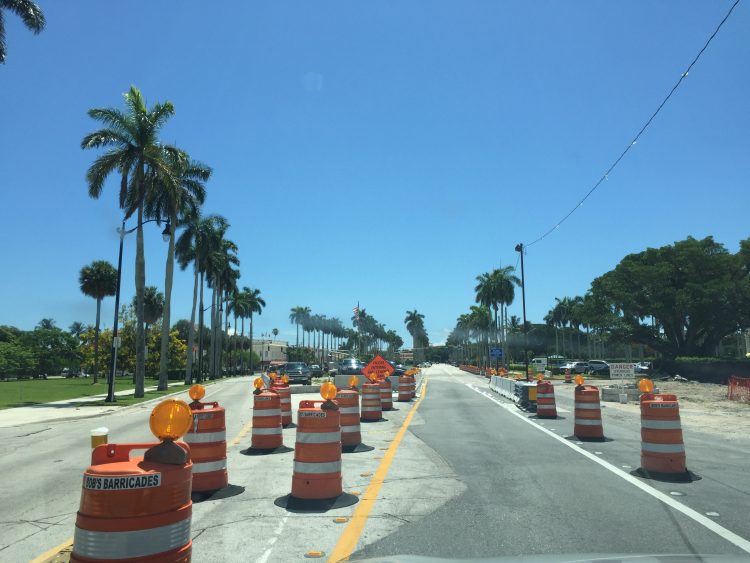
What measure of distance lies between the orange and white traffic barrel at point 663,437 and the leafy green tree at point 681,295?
5132cm

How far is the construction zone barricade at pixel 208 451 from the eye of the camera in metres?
7.61

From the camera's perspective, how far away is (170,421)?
387cm

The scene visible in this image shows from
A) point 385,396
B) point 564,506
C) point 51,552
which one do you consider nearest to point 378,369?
point 385,396

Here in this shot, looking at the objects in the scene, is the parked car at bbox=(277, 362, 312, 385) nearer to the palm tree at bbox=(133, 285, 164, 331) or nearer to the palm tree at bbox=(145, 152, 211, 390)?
the palm tree at bbox=(145, 152, 211, 390)

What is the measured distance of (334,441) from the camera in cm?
723

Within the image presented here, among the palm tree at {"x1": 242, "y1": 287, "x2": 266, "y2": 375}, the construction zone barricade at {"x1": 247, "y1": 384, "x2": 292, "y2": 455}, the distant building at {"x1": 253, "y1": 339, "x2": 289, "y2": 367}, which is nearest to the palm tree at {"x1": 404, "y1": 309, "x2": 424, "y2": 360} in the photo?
the distant building at {"x1": 253, "y1": 339, "x2": 289, "y2": 367}

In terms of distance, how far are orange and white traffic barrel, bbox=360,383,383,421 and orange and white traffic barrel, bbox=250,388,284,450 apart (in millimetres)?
5635

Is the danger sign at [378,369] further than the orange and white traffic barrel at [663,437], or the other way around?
the danger sign at [378,369]

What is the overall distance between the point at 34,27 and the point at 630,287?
181ft

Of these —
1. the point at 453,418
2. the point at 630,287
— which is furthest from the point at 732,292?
the point at 453,418

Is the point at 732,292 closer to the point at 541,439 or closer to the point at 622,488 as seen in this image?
the point at 541,439

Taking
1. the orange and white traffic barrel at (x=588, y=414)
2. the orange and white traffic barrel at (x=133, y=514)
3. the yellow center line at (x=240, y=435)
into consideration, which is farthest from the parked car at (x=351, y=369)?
the orange and white traffic barrel at (x=133, y=514)

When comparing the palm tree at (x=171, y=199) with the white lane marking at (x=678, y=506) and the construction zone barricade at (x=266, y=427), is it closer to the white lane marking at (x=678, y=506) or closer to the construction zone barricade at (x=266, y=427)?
the construction zone barricade at (x=266, y=427)

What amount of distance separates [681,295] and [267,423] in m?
53.5
